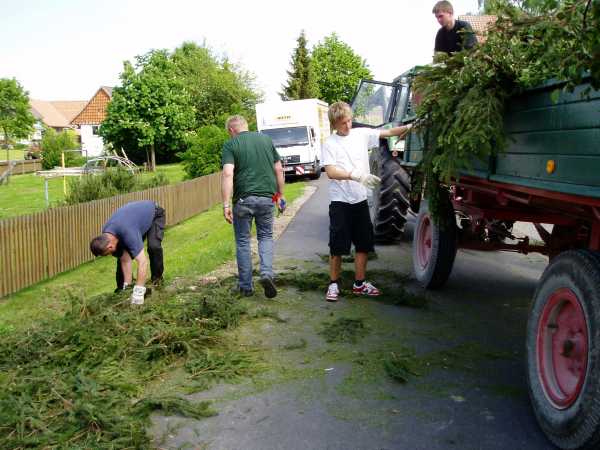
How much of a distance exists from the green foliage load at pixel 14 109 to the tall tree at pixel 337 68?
32.4 m

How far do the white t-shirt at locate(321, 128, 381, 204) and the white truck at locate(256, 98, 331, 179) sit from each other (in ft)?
62.8

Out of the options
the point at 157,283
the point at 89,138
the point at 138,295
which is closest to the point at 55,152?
the point at 89,138

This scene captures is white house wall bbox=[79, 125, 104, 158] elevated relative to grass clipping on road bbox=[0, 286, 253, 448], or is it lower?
elevated

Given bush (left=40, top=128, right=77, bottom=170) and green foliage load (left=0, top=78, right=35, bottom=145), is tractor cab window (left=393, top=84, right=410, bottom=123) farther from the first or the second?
green foliage load (left=0, top=78, right=35, bottom=145)

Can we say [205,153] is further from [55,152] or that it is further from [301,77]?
[301,77]

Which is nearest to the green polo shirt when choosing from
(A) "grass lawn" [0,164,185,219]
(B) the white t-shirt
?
(B) the white t-shirt

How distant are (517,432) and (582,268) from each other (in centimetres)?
104

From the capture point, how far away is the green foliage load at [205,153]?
2252 cm

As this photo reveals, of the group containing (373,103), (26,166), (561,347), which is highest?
(373,103)

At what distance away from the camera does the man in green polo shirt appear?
6.23 meters

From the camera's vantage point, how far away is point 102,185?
14781 millimetres

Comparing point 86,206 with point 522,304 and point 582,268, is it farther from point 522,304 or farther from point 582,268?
point 582,268

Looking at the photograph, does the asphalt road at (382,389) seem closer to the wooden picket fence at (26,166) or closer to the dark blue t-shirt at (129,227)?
the dark blue t-shirt at (129,227)

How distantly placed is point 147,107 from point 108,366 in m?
36.3
